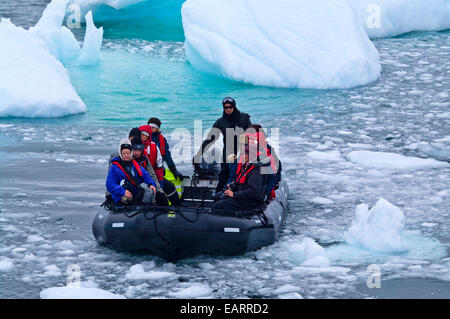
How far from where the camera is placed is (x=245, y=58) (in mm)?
17766

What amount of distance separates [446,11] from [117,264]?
18.7m

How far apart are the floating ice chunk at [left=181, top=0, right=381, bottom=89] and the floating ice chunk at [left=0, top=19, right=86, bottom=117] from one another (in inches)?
159

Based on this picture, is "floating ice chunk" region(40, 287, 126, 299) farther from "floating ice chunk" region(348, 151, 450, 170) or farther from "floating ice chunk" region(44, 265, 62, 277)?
"floating ice chunk" region(348, 151, 450, 170)

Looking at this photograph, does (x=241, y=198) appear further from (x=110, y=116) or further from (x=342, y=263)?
(x=110, y=116)

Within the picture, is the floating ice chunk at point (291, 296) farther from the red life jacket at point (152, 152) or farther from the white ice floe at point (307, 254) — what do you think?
the red life jacket at point (152, 152)


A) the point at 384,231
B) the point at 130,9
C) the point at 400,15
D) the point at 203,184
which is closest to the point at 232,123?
Result: the point at 203,184

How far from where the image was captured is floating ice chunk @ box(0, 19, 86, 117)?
15.1m

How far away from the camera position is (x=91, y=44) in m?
20.1

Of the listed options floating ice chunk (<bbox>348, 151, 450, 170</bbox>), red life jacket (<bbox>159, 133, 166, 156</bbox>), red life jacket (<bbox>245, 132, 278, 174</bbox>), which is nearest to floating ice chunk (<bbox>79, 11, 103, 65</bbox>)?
floating ice chunk (<bbox>348, 151, 450, 170</bbox>)

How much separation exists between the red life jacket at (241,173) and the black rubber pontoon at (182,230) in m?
0.38

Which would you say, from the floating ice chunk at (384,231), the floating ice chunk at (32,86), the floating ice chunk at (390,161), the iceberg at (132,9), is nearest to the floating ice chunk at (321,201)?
the floating ice chunk at (384,231)

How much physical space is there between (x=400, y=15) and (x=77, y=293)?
18.3 m

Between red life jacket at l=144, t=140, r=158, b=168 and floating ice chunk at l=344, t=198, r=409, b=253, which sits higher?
red life jacket at l=144, t=140, r=158, b=168

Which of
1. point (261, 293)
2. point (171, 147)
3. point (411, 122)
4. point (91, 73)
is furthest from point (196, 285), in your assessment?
point (91, 73)
